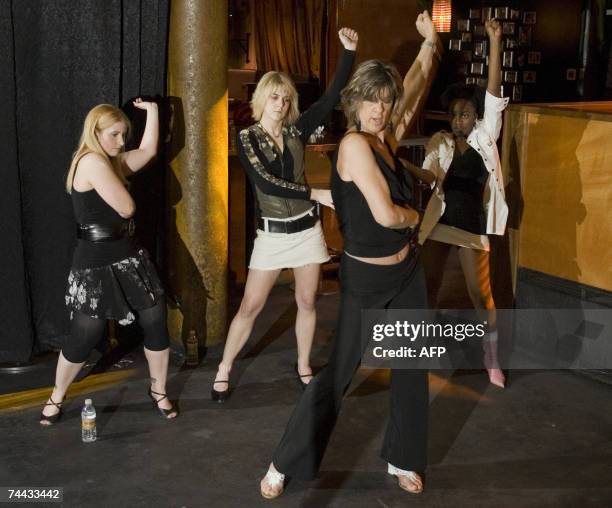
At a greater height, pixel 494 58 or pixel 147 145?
pixel 494 58

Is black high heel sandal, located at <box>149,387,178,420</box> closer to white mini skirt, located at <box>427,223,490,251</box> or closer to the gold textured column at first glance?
the gold textured column

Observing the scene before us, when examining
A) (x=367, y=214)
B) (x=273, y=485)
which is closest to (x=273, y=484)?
(x=273, y=485)

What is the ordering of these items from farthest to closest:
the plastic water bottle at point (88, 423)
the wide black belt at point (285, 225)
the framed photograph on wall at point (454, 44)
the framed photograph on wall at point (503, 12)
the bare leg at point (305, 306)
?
the framed photograph on wall at point (454, 44)
the framed photograph on wall at point (503, 12)
the bare leg at point (305, 306)
the wide black belt at point (285, 225)
the plastic water bottle at point (88, 423)

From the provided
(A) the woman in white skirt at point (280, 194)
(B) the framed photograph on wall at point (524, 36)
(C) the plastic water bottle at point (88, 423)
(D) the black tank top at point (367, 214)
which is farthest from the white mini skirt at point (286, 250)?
(B) the framed photograph on wall at point (524, 36)

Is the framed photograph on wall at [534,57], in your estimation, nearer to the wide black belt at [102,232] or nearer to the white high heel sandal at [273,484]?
the wide black belt at [102,232]

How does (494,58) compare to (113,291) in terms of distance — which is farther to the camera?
(494,58)

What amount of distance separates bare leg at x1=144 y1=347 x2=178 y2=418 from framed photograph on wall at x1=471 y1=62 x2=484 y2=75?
37.4ft

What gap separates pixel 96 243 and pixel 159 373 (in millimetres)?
761

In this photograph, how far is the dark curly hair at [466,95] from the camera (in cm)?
518

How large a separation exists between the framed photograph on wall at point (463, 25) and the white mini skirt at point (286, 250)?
36.5 feet

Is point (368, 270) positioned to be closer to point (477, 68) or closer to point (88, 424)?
point (88, 424)

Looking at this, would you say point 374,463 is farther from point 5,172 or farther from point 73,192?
point 5,172

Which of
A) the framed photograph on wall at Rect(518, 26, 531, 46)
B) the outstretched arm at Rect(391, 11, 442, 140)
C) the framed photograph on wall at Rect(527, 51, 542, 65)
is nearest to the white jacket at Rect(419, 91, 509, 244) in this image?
the outstretched arm at Rect(391, 11, 442, 140)

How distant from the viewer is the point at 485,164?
5.17m
